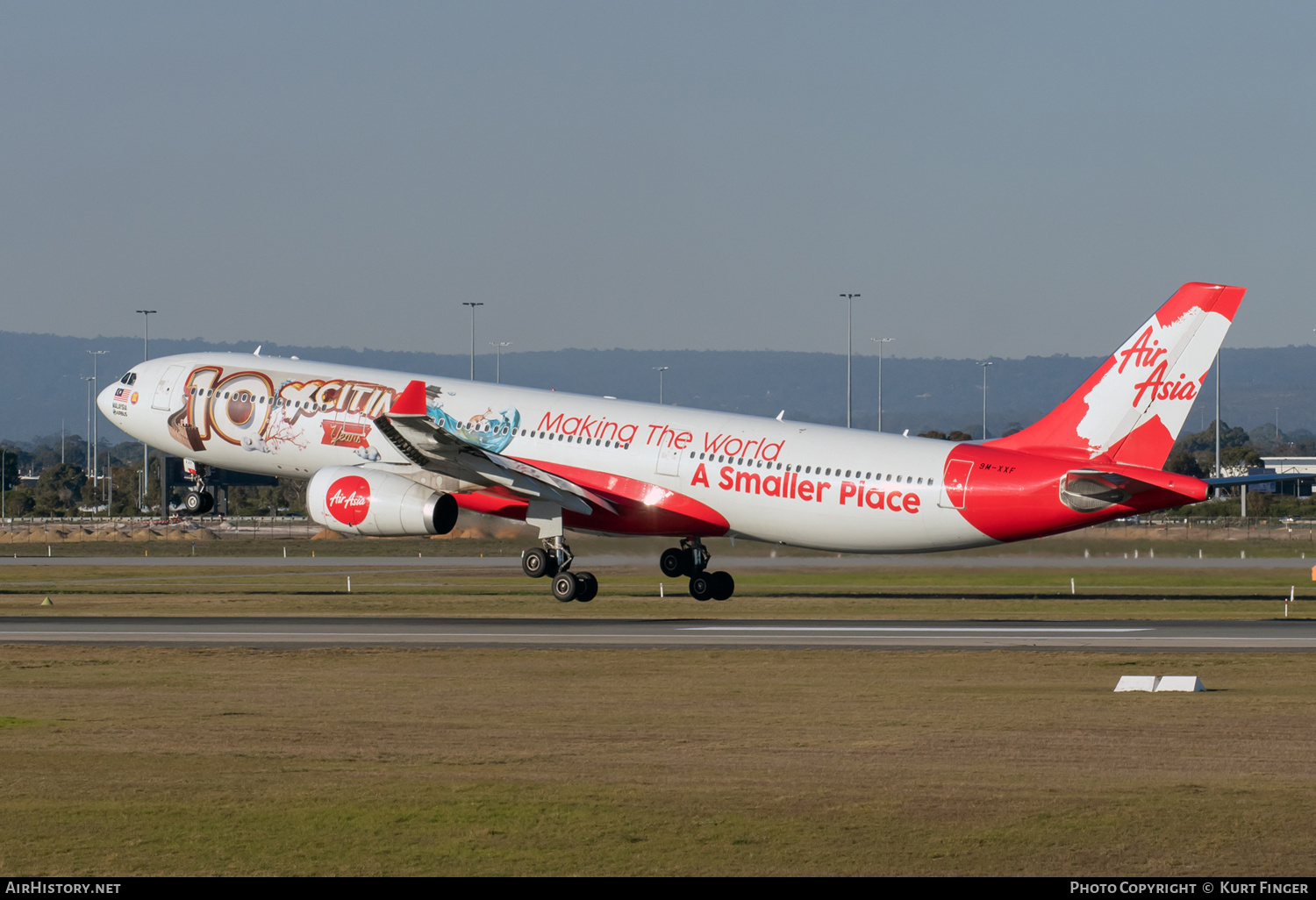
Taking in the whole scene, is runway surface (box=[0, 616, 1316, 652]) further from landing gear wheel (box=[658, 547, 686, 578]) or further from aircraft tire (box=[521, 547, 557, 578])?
landing gear wheel (box=[658, 547, 686, 578])

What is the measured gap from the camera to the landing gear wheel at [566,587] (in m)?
48.8

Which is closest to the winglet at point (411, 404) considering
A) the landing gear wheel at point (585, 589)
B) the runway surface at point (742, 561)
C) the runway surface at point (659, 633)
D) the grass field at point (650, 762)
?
the runway surface at point (659, 633)

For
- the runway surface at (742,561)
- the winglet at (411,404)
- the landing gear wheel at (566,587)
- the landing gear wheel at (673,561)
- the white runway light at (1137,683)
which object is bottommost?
the runway surface at (742,561)

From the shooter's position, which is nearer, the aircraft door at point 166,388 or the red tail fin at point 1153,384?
the red tail fin at point 1153,384

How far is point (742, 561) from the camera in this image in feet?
260

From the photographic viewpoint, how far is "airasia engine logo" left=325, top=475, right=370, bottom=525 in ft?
153

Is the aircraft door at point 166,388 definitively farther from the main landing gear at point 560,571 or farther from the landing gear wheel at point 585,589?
the landing gear wheel at point 585,589

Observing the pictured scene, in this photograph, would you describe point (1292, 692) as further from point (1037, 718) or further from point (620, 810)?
point (620, 810)

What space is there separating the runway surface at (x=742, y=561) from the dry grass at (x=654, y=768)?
2732 cm

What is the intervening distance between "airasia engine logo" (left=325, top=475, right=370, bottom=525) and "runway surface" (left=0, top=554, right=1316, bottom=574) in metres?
12.0

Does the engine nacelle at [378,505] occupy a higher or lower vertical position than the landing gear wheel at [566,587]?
higher

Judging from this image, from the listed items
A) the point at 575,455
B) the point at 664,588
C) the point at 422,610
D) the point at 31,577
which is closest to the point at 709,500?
the point at 575,455

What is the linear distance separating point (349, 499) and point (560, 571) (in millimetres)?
7116
